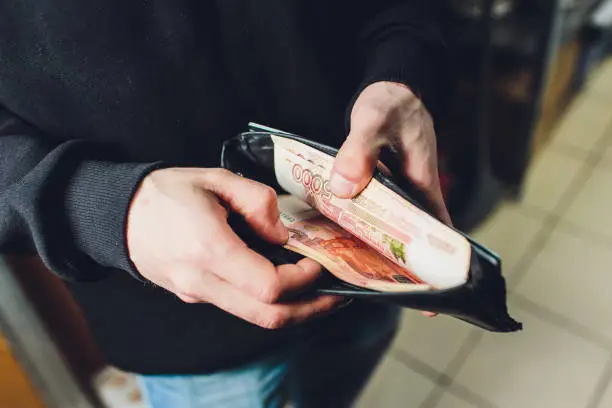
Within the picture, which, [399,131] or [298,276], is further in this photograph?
[399,131]

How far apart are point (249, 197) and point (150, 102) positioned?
172 millimetres

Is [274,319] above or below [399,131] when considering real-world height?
below

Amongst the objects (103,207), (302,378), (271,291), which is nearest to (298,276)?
(271,291)

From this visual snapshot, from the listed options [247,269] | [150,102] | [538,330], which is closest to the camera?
[247,269]

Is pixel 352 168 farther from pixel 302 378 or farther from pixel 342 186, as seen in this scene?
pixel 302 378

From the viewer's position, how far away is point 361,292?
54 cm

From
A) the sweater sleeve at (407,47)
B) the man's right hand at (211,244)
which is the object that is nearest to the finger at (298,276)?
the man's right hand at (211,244)

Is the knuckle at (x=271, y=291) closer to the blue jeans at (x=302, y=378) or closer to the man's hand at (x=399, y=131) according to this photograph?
the man's hand at (x=399, y=131)

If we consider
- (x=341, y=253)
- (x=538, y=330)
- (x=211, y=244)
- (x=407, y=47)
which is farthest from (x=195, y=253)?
(x=538, y=330)

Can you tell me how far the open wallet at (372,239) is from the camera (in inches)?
19.5

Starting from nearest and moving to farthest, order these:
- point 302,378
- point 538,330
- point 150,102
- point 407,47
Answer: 1. point 150,102
2. point 407,47
3. point 302,378
4. point 538,330

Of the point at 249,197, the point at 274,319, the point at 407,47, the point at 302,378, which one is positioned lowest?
the point at 302,378

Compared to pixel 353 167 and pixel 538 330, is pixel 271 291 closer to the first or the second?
pixel 353 167

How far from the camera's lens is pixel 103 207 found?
567 mm
